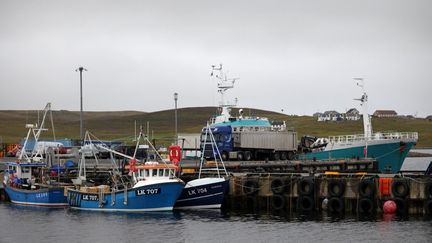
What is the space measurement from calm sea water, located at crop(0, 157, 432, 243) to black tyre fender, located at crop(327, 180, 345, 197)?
190cm

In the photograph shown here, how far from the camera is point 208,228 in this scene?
46.4 m

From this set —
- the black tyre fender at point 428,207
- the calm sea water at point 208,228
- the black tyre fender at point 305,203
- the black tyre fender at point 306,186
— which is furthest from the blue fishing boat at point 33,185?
the black tyre fender at point 428,207

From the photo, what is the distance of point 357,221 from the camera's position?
47.4 m

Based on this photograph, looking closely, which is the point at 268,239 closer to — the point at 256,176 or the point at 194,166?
the point at 256,176

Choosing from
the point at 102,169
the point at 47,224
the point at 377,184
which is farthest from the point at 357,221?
the point at 102,169

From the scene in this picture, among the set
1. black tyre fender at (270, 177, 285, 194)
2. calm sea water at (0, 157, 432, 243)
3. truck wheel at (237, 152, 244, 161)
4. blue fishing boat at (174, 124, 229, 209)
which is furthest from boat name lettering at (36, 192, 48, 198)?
truck wheel at (237, 152, 244, 161)

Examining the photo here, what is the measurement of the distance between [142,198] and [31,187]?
1394 cm

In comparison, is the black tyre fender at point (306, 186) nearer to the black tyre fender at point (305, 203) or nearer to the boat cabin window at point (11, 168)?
the black tyre fender at point (305, 203)

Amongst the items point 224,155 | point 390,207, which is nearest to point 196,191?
point 390,207

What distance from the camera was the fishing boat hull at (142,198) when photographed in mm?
52438

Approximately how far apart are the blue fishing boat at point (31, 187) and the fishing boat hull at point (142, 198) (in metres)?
5.63

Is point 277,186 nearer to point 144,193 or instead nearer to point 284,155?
point 144,193

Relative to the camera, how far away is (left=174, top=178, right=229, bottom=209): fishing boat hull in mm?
53969

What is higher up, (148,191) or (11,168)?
(11,168)
